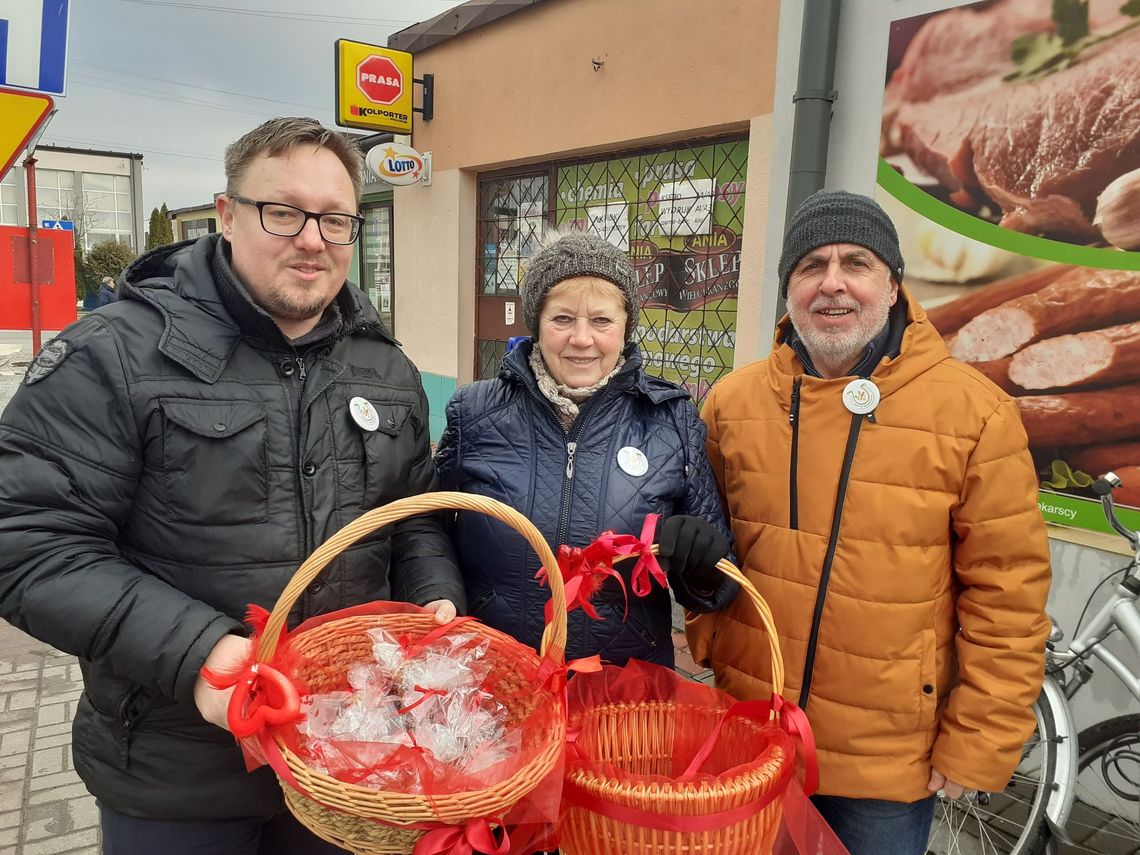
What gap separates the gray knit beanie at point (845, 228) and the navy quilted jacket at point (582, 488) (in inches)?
19.2

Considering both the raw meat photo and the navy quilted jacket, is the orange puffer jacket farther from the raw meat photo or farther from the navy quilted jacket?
the raw meat photo

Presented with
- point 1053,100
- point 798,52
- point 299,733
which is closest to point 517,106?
point 798,52

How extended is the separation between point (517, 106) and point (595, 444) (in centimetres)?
546

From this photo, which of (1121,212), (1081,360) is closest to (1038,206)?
(1121,212)

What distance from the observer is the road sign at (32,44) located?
2471 millimetres

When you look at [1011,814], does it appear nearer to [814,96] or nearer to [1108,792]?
[1108,792]

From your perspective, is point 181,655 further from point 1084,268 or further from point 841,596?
point 1084,268

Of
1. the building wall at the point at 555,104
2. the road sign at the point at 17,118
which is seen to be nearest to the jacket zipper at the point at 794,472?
the road sign at the point at 17,118

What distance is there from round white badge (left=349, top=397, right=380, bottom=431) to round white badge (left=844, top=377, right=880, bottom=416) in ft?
3.51

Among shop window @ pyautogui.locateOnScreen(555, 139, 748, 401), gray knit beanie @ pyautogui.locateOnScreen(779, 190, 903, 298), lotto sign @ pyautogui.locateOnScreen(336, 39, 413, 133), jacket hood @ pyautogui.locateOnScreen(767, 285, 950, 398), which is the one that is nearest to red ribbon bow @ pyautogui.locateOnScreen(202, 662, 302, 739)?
jacket hood @ pyautogui.locateOnScreen(767, 285, 950, 398)

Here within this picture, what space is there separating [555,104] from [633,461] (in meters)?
5.07

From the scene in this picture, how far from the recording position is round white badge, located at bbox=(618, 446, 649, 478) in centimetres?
184

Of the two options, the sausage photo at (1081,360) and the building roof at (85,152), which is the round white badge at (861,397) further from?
the building roof at (85,152)

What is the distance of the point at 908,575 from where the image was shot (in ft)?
5.56
